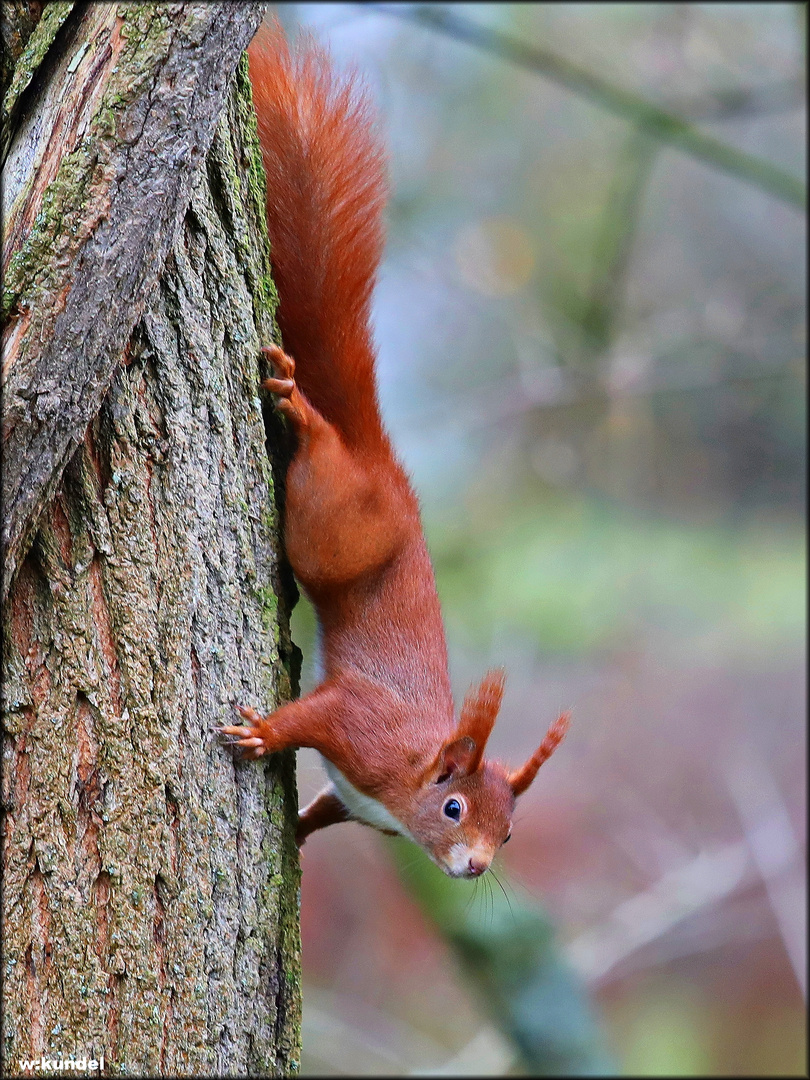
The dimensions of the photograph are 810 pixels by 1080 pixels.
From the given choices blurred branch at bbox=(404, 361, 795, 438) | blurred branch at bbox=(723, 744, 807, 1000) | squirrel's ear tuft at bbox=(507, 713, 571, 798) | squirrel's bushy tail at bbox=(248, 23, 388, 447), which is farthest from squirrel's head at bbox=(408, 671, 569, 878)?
blurred branch at bbox=(723, 744, 807, 1000)

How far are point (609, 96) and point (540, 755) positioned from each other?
243 centimetres

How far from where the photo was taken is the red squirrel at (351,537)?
5.85 ft

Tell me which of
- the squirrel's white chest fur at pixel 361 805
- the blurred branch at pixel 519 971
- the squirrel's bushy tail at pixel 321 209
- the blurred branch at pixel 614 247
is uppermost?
the blurred branch at pixel 614 247

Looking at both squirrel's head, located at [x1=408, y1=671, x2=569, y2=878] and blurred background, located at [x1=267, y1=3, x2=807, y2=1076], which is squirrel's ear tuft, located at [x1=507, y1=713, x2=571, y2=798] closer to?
squirrel's head, located at [x1=408, y1=671, x2=569, y2=878]

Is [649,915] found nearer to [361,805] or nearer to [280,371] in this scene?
[361,805]

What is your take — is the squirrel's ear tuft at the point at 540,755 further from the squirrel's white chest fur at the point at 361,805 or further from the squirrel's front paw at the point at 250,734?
the squirrel's front paw at the point at 250,734

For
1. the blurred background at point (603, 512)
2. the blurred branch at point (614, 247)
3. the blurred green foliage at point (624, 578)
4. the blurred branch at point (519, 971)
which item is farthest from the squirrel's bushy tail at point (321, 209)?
the blurred green foliage at point (624, 578)

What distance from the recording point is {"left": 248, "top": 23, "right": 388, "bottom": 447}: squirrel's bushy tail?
71.4 inches

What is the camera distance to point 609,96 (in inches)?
136

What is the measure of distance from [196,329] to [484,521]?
410 centimetres

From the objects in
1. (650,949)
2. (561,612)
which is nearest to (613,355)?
(561,612)

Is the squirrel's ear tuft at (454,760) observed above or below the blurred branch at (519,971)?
above

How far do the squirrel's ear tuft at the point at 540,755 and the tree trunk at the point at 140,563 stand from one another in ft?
1.68

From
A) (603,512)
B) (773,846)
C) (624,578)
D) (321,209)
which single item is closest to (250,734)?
(321,209)
